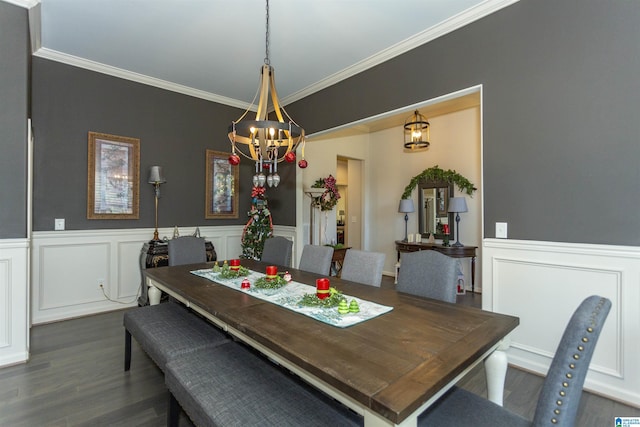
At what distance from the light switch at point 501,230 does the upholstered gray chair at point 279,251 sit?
6.11 feet

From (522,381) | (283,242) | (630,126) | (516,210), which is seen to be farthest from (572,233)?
(283,242)

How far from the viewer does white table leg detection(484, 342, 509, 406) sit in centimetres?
142

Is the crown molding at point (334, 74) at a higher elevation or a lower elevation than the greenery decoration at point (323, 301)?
higher

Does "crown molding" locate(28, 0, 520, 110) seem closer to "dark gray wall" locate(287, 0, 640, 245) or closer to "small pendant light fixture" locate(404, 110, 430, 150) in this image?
"dark gray wall" locate(287, 0, 640, 245)

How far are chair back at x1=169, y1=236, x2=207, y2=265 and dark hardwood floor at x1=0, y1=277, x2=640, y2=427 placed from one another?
873mm

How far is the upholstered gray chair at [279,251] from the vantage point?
3088mm

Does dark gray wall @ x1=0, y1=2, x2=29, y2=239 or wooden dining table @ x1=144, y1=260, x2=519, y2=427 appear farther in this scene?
dark gray wall @ x1=0, y1=2, x2=29, y2=239

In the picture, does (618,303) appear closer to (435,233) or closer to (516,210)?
(516,210)

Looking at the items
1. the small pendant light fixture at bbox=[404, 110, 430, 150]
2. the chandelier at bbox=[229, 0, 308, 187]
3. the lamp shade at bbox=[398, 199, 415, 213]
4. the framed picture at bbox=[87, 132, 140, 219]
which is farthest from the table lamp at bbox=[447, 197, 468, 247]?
the framed picture at bbox=[87, 132, 140, 219]

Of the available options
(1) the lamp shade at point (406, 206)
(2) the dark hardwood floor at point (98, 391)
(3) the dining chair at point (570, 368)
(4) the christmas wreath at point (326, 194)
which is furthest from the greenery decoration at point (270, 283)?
(1) the lamp shade at point (406, 206)

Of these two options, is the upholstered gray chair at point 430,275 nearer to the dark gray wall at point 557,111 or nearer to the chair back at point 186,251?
the dark gray wall at point 557,111

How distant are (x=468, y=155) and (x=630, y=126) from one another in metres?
2.86

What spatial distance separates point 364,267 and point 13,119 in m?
3.16

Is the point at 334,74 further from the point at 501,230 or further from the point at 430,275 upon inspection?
the point at 430,275
